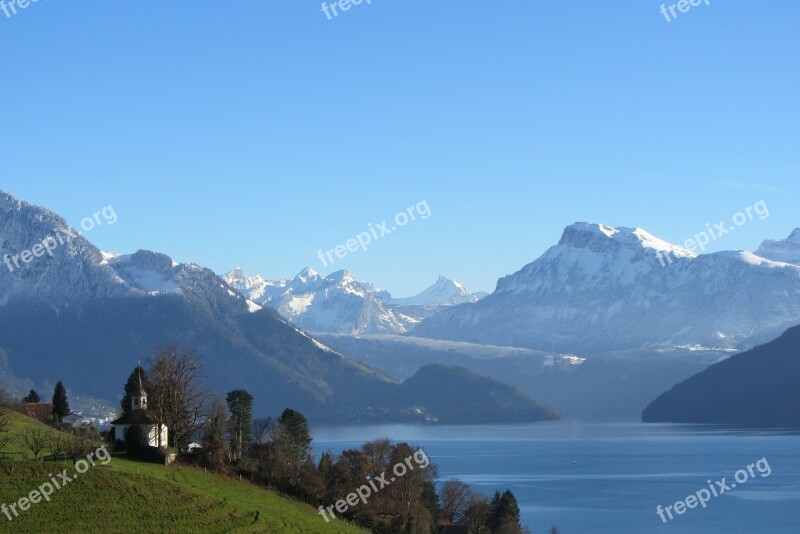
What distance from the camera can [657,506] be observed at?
5891 inches

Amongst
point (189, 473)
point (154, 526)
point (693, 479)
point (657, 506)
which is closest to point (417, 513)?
point (189, 473)

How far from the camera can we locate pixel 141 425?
274 ft

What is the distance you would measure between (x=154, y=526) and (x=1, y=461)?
34.4 feet

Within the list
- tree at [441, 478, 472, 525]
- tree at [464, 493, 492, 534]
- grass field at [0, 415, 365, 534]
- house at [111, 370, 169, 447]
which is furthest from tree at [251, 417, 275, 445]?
grass field at [0, 415, 365, 534]

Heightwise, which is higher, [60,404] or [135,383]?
[60,404]

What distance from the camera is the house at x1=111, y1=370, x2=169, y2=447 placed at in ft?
278

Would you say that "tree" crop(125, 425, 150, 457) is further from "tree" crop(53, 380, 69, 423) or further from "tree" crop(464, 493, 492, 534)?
"tree" crop(53, 380, 69, 423)

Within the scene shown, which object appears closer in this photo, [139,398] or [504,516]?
[139,398]

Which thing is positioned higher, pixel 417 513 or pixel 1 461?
pixel 1 461

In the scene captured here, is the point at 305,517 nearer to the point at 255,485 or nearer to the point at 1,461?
the point at 255,485

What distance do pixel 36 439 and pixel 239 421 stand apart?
93.4ft

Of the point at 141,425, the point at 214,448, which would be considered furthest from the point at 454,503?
the point at 141,425

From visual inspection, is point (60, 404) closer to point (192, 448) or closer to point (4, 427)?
point (192, 448)

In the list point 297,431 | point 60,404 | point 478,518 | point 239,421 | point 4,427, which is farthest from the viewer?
point 60,404
